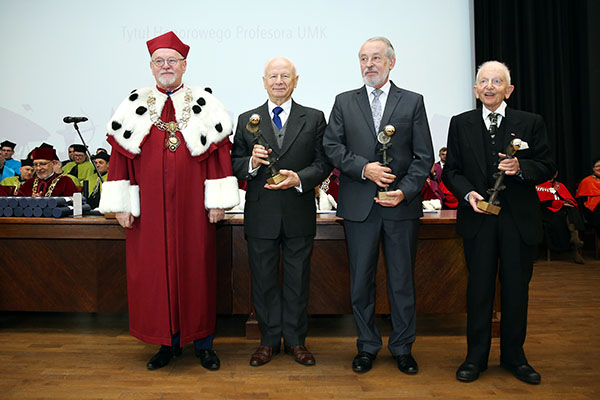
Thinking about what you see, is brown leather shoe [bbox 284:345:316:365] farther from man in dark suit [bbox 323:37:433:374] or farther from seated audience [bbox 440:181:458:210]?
seated audience [bbox 440:181:458:210]

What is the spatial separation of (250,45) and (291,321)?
442cm

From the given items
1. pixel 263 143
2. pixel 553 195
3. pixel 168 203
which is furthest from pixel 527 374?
pixel 553 195

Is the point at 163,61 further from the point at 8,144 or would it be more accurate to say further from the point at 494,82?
the point at 8,144

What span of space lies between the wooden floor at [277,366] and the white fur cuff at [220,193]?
2.89ft

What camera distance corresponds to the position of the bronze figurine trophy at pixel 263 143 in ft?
7.70

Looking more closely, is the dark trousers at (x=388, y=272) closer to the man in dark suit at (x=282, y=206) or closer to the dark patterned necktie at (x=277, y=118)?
the man in dark suit at (x=282, y=206)

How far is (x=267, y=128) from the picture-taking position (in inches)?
100

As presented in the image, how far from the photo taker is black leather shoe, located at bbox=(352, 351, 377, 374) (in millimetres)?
2426

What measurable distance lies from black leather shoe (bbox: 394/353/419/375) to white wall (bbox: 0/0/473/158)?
13.9 feet

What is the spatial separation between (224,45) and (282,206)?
4.21 metres

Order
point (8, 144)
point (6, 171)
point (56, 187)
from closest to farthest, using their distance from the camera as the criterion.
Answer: point (56, 187)
point (8, 144)
point (6, 171)

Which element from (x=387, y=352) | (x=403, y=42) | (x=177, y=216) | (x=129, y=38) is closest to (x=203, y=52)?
(x=129, y=38)

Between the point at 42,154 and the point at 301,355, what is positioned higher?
the point at 42,154

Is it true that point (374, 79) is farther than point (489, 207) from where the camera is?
Yes
